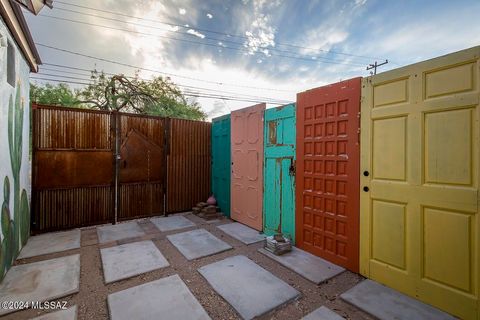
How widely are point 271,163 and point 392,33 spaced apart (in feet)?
10.7

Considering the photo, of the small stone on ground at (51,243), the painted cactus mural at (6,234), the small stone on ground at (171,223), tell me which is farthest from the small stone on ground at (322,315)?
the small stone on ground at (51,243)

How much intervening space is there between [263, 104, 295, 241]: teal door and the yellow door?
1051mm

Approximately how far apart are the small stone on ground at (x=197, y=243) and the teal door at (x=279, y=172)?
98 centimetres

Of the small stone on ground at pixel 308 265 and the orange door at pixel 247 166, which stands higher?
the orange door at pixel 247 166

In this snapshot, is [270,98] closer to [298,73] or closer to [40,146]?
[298,73]

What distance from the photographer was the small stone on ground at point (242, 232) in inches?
134

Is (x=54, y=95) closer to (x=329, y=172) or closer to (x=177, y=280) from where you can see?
(x=177, y=280)

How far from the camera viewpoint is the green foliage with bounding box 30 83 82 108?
1182 centimetres

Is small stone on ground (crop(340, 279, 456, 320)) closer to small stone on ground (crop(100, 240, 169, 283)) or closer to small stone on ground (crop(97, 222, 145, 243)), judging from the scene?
small stone on ground (crop(100, 240, 169, 283))

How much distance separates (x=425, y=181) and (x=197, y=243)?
3.11m

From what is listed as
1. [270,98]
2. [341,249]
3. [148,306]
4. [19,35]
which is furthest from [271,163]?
[270,98]

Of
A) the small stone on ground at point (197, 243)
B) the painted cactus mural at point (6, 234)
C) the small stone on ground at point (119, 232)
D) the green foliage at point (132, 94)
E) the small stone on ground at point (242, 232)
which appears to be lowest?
the small stone on ground at point (242, 232)

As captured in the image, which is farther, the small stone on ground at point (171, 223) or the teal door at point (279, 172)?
the small stone on ground at point (171, 223)

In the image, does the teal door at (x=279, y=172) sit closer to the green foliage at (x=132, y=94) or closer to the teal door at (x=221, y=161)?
the teal door at (x=221, y=161)
